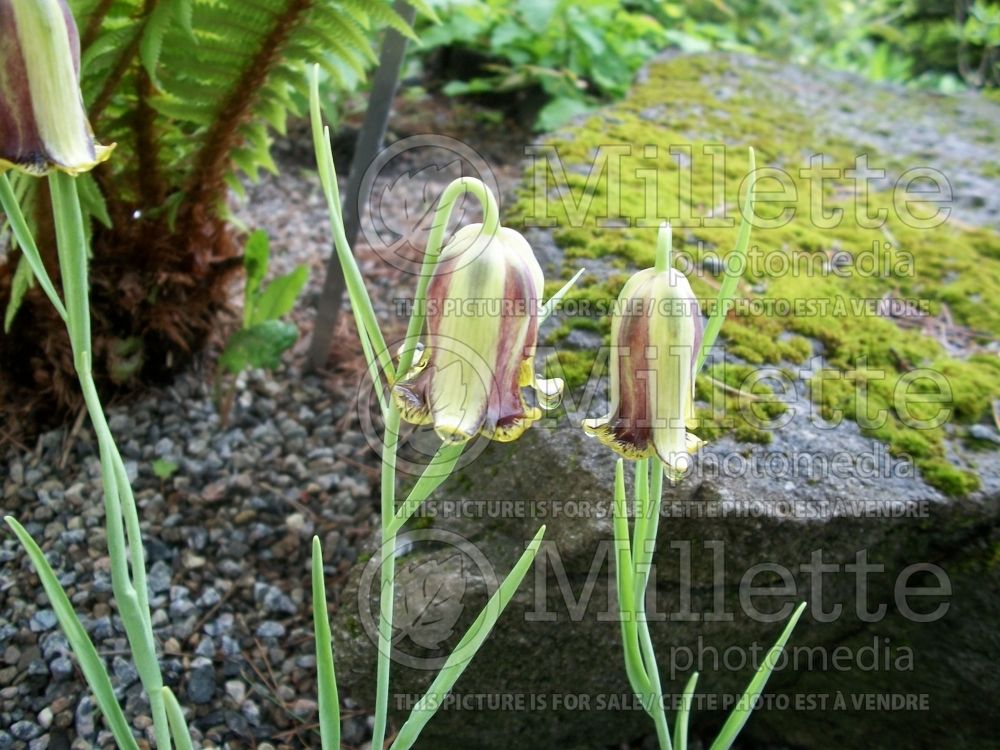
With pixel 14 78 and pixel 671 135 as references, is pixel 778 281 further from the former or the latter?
pixel 14 78

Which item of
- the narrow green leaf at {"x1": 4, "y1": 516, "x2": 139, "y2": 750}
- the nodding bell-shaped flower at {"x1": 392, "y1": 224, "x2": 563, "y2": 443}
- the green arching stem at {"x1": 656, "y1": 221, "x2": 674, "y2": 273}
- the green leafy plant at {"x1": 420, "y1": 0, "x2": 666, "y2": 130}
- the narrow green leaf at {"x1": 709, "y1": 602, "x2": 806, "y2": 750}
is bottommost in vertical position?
the narrow green leaf at {"x1": 709, "y1": 602, "x2": 806, "y2": 750}

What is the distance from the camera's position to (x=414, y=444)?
1.49m

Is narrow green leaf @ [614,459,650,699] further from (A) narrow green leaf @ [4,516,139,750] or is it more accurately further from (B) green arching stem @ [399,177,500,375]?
(A) narrow green leaf @ [4,516,139,750]

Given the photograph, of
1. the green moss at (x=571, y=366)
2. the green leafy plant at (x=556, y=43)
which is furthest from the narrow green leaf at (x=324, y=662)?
the green leafy plant at (x=556, y=43)

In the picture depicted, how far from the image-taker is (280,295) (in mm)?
1729

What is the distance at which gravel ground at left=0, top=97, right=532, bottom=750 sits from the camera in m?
1.22

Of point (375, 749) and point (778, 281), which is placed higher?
point (778, 281)

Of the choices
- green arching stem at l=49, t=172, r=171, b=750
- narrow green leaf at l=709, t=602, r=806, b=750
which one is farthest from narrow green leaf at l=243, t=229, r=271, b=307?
narrow green leaf at l=709, t=602, r=806, b=750

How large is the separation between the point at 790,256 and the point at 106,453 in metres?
1.30

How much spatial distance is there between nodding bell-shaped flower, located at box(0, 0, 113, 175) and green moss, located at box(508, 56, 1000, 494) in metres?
0.75

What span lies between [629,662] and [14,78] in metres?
0.77

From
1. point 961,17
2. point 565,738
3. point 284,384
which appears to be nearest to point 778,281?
point 565,738

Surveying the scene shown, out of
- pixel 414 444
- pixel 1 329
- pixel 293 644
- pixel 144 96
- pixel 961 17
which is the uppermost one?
pixel 961 17

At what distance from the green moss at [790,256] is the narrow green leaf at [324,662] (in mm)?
568
